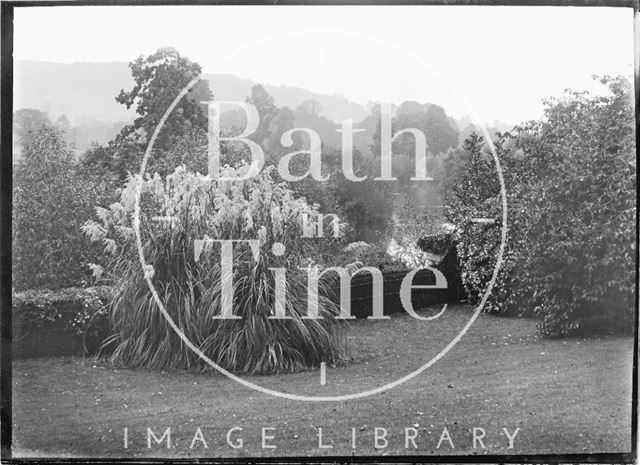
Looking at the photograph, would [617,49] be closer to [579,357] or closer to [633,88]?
[633,88]

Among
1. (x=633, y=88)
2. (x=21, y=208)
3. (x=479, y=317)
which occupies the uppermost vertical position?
(x=633, y=88)

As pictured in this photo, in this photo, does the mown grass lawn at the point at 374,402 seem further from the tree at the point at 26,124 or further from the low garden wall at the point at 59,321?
the tree at the point at 26,124

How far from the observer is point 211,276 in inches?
271

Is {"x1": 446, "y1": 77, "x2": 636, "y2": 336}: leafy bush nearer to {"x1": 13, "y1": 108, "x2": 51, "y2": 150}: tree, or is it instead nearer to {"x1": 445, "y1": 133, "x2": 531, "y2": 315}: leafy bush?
{"x1": 445, "y1": 133, "x2": 531, "y2": 315}: leafy bush

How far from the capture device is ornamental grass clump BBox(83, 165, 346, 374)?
6.79 m

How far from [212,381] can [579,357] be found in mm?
2876

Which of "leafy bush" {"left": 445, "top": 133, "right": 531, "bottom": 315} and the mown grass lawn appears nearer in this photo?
the mown grass lawn

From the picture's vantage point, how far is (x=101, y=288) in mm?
6789

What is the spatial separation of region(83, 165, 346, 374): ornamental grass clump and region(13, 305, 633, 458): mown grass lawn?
17cm

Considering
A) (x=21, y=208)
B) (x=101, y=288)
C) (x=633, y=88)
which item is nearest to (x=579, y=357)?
(x=633, y=88)

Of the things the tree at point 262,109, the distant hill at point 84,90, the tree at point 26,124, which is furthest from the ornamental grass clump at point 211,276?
the tree at point 26,124

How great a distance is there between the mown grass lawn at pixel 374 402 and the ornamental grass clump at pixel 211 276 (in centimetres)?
17

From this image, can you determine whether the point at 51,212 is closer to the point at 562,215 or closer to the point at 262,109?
the point at 262,109

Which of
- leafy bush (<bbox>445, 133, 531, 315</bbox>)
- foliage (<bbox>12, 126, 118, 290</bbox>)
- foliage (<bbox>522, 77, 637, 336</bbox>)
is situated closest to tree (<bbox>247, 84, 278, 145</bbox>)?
foliage (<bbox>12, 126, 118, 290</bbox>)
